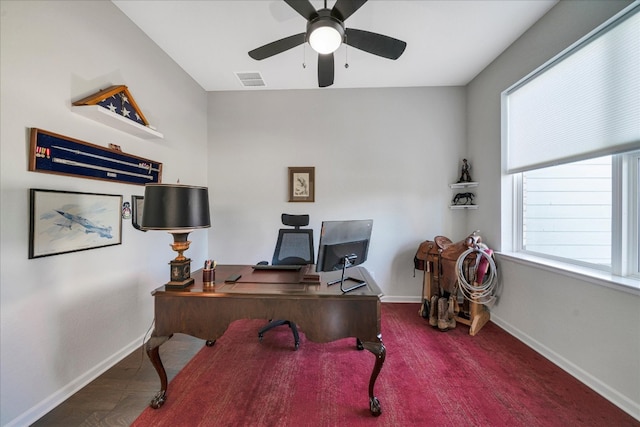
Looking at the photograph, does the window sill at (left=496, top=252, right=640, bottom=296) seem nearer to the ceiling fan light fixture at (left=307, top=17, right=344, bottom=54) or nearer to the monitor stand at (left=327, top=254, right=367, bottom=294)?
the monitor stand at (left=327, top=254, right=367, bottom=294)

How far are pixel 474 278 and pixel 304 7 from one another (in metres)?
2.89

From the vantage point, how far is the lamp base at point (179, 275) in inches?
62.5

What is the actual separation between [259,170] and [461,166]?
9.46 feet

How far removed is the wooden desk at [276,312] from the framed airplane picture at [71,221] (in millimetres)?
780

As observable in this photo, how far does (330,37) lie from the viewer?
5.25 ft

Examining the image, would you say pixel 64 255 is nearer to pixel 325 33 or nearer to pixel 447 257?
pixel 325 33

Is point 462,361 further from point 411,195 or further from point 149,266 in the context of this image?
point 149,266

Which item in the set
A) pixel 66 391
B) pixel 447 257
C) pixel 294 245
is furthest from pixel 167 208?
pixel 447 257

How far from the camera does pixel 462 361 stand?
6.83 ft

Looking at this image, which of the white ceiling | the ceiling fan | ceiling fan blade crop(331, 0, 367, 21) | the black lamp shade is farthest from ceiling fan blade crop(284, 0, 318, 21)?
the black lamp shade

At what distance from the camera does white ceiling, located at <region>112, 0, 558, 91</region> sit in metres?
2.01

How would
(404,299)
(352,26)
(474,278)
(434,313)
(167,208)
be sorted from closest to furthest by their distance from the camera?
1. (167,208)
2. (352,26)
3. (474,278)
4. (434,313)
5. (404,299)

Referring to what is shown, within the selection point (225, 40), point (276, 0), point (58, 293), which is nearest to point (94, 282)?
point (58, 293)

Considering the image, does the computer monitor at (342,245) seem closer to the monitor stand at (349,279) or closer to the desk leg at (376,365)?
the monitor stand at (349,279)
